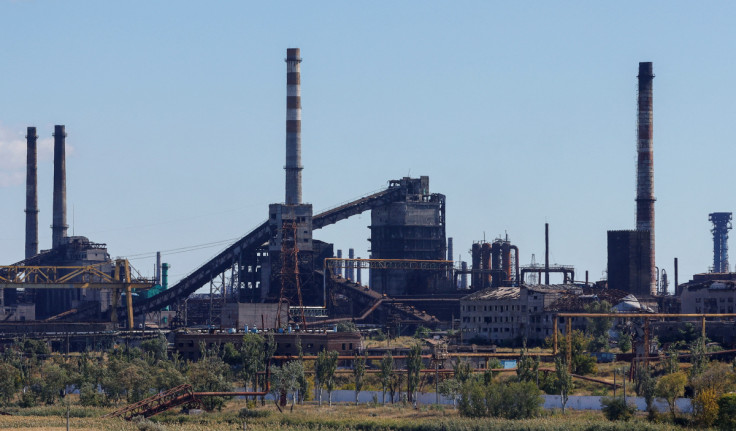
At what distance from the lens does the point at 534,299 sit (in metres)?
132

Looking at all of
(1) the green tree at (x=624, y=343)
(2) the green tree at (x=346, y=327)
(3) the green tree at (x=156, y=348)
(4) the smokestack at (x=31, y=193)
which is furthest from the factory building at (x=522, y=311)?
(4) the smokestack at (x=31, y=193)

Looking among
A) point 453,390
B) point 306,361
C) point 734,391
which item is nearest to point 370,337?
point 306,361

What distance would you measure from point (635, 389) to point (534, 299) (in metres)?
38.2

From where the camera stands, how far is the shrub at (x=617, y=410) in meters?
79.1

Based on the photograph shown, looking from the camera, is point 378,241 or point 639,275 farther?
point 378,241

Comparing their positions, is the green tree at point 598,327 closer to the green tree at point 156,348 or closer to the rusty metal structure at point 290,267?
the rusty metal structure at point 290,267

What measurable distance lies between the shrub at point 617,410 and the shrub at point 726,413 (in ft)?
18.4

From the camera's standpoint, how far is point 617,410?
79.3 m

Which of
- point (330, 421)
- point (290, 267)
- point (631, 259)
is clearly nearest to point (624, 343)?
point (631, 259)

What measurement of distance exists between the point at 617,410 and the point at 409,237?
293ft

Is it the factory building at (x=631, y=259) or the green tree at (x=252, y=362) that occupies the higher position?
the factory building at (x=631, y=259)

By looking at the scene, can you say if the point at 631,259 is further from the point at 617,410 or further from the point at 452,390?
the point at 617,410

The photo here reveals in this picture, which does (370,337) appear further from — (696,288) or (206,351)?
(696,288)

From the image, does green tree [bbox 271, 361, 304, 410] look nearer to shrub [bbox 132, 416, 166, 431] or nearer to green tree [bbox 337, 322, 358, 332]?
shrub [bbox 132, 416, 166, 431]
